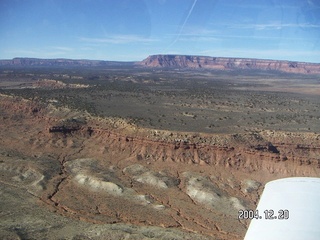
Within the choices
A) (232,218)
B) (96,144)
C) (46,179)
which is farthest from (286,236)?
(96,144)

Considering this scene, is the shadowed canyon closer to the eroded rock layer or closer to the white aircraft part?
the eroded rock layer

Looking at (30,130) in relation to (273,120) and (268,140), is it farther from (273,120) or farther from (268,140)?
(273,120)

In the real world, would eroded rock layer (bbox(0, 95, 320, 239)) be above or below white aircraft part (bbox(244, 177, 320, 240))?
below

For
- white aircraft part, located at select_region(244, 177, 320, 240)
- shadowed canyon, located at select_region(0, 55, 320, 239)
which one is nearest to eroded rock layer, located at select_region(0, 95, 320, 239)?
shadowed canyon, located at select_region(0, 55, 320, 239)

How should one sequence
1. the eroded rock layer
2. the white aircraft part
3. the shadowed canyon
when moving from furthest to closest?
the eroded rock layer → the shadowed canyon → the white aircraft part

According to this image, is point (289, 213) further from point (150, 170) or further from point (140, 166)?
point (140, 166)

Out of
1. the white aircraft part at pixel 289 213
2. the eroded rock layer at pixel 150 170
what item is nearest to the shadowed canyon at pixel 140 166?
the eroded rock layer at pixel 150 170

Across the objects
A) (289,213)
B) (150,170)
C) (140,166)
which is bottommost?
(150,170)

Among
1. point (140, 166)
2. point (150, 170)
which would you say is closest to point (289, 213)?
point (150, 170)
